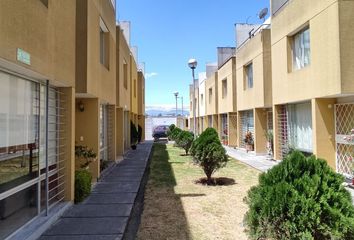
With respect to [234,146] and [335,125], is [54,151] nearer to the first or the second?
[335,125]

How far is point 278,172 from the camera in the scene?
4566mm

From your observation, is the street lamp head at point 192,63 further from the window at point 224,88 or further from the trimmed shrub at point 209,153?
the window at point 224,88

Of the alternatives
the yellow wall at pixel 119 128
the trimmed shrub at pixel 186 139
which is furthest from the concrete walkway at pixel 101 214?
the trimmed shrub at pixel 186 139

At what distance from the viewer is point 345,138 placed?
961cm

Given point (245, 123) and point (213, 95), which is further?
point (213, 95)

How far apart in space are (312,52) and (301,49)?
1558 millimetres

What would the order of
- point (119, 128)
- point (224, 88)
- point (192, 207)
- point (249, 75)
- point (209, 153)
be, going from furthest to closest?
point (224, 88) → point (249, 75) → point (119, 128) → point (209, 153) → point (192, 207)

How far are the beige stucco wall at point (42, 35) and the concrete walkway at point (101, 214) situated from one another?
8.95 ft

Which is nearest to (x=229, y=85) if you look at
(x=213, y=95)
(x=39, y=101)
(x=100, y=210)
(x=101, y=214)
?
(x=213, y=95)

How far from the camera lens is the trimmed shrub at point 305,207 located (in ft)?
13.5

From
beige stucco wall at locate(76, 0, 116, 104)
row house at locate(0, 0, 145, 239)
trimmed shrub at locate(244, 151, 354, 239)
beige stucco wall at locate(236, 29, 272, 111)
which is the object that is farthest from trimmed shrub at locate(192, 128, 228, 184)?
beige stucco wall at locate(236, 29, 272, 111)

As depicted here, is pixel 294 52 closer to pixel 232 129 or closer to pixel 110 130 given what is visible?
pixel 110 130

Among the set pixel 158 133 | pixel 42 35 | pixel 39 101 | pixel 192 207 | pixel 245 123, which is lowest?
pixel 192 207

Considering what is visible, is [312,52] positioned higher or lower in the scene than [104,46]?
lower
